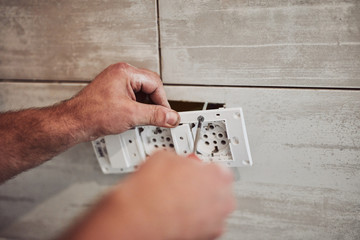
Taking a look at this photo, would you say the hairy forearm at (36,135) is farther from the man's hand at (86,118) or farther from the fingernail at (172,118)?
the fingernail at (172,118)

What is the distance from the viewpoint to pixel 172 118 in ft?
2.21

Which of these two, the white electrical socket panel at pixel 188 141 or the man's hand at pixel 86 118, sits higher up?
the man's hand at pixel 86 118

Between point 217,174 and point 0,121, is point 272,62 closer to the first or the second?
point 217,174

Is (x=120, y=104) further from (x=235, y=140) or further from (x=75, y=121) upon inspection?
(x=235, y=140)

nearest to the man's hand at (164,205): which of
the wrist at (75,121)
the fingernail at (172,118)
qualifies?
the fingernail at (172,118)

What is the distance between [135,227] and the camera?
1.04ft

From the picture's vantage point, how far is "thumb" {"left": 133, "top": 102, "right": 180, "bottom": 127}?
667mm

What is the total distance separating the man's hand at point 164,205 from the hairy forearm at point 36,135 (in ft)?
1.38

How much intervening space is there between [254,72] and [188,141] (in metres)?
0.28

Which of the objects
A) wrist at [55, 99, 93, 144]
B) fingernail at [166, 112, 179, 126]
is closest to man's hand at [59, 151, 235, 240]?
fingernail at [166, 112, 179, 126]

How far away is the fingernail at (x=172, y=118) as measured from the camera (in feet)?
2.19

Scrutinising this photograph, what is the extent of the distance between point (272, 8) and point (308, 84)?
231 millimetres

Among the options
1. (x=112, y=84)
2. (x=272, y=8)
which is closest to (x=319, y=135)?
(x=272, y=8)

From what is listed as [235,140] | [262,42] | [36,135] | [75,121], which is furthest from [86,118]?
[262,42]
